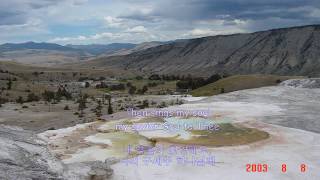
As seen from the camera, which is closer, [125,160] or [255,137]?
[125,160]

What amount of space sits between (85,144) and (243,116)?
509 inches

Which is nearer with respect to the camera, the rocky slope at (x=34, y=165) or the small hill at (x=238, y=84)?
the rocky slope at (x=34, y=165)

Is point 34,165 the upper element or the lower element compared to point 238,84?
lower

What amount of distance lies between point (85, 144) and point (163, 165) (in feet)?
16.3

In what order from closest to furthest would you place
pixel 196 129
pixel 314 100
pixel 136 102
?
pixel 196 129 < pixel 314 100 < pixel 136 102

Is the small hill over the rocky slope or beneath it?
over

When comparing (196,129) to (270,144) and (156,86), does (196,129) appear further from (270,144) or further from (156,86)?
(156,86)

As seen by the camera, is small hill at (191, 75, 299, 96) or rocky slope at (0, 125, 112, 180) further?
small hill at (191, 75, 299, 96)

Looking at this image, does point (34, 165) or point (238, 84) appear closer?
point (34, 165)

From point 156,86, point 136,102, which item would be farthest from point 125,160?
point 156,86

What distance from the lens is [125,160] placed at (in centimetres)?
2131

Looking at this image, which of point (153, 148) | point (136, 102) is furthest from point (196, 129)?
point (136, 102)

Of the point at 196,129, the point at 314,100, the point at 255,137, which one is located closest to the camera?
the point at 255,137

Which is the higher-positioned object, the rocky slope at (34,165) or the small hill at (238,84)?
the small hill at (238,84)
